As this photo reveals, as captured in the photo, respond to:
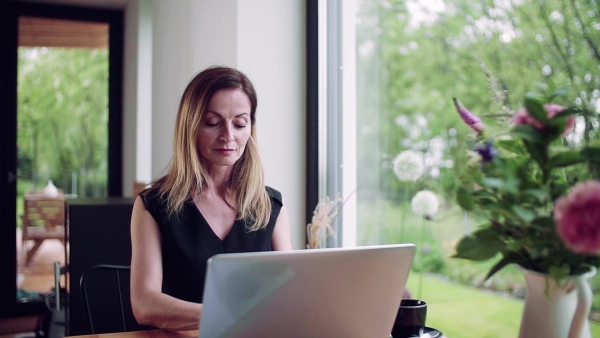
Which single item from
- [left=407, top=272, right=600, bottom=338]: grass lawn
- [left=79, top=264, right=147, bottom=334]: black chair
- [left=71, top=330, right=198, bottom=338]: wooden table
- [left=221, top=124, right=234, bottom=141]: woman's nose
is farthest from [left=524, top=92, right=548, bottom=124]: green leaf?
[left=79, top=264, right=147, bottom=334]: black chair

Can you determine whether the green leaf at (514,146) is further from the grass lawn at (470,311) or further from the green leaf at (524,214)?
the grass lawn at (470,311)

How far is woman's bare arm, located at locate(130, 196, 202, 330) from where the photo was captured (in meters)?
1.44

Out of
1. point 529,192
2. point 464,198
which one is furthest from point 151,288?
point 529,192

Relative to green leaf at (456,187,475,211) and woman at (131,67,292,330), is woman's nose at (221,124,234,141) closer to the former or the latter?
woman at (131,67,292,330)

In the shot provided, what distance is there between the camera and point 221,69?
1916 mm

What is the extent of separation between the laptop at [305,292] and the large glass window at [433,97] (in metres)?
0.16

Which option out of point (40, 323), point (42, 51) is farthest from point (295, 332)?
point (42, 51)

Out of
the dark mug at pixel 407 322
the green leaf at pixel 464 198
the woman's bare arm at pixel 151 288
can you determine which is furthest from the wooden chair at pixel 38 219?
the green leaf at pixel 464 198

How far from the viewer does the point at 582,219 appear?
0.79 m

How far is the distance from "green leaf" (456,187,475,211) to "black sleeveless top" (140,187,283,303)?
0.99 m

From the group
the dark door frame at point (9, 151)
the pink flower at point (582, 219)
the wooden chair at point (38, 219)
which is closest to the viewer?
the pink flower at point (582, 219)

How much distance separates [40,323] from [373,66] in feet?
8.02

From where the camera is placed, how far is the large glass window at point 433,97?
142 cm

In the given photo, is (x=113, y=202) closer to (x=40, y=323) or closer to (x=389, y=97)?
(x=40, y=323)
